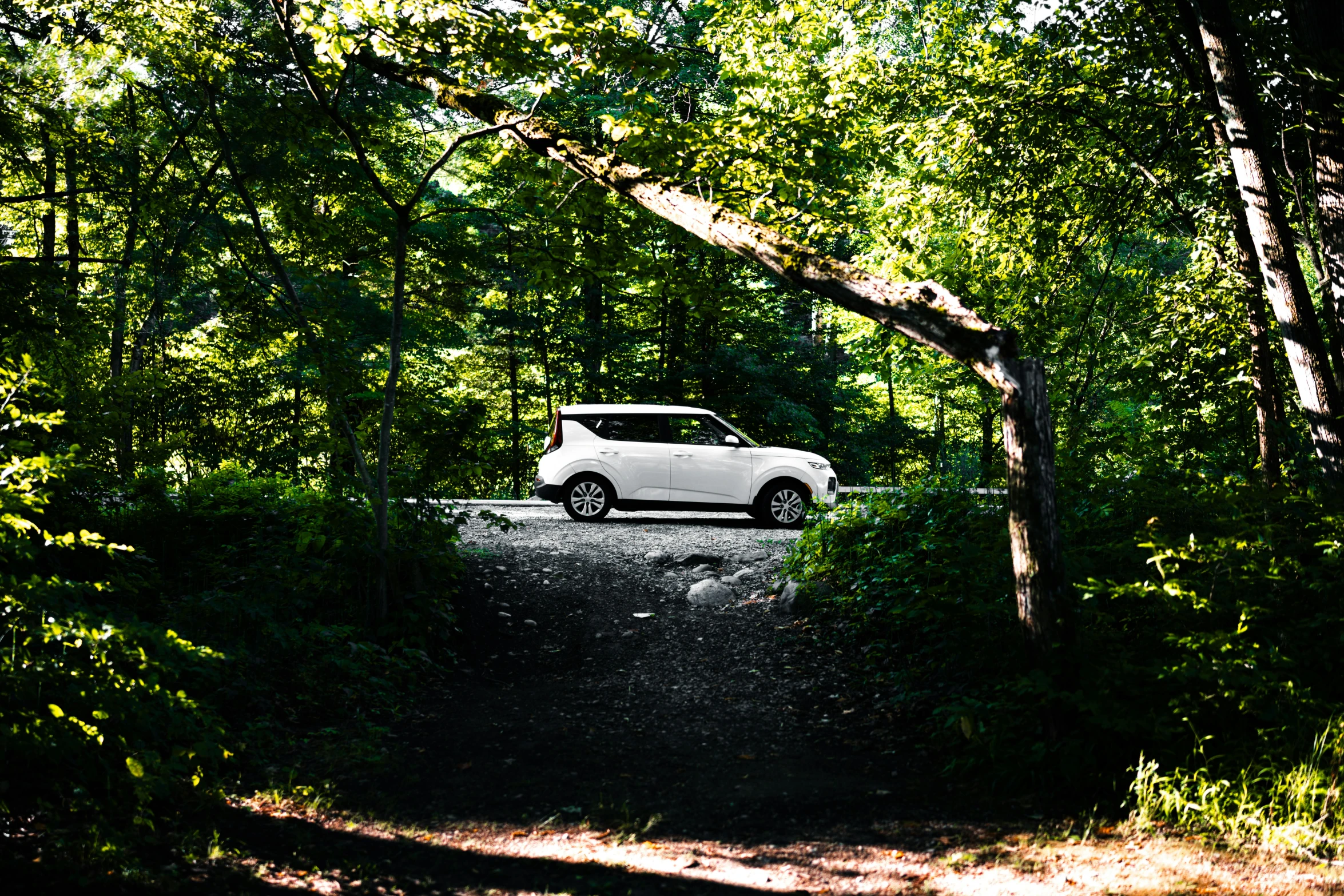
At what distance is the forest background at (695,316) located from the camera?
4258 millimetres

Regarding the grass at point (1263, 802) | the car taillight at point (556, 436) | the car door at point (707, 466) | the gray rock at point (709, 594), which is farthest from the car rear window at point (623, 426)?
the grass at point (1263, 802)

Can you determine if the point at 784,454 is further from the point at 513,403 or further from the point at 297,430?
the point at 513,403

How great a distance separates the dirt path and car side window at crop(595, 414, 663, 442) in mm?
4735

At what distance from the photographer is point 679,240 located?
791 centimetres

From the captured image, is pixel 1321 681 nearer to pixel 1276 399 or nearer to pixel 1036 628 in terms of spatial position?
pixel 1036 628

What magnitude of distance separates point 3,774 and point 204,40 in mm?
7724

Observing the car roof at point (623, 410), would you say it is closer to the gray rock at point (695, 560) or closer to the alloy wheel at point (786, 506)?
the alloy wheel at point (786, 506)

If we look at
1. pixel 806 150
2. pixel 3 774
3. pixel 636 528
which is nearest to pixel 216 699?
pixel 3 774

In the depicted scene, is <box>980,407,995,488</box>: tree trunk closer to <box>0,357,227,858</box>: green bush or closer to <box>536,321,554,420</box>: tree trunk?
<box>536,321,554,420</box>: tree trunk

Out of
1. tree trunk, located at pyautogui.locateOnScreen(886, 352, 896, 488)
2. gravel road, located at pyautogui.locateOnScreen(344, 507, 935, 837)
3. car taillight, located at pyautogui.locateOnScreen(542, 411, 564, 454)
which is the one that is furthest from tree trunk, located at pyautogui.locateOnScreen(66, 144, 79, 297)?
tree trunk, located at pyautogui.locateOnScreen(886, 352, 896, 488)

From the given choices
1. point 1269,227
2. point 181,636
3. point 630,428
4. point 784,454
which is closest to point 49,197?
point 181,636

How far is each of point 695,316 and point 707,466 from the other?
3.78m

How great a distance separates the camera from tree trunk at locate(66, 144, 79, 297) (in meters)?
8.95

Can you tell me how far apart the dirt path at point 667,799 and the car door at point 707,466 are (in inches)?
177
